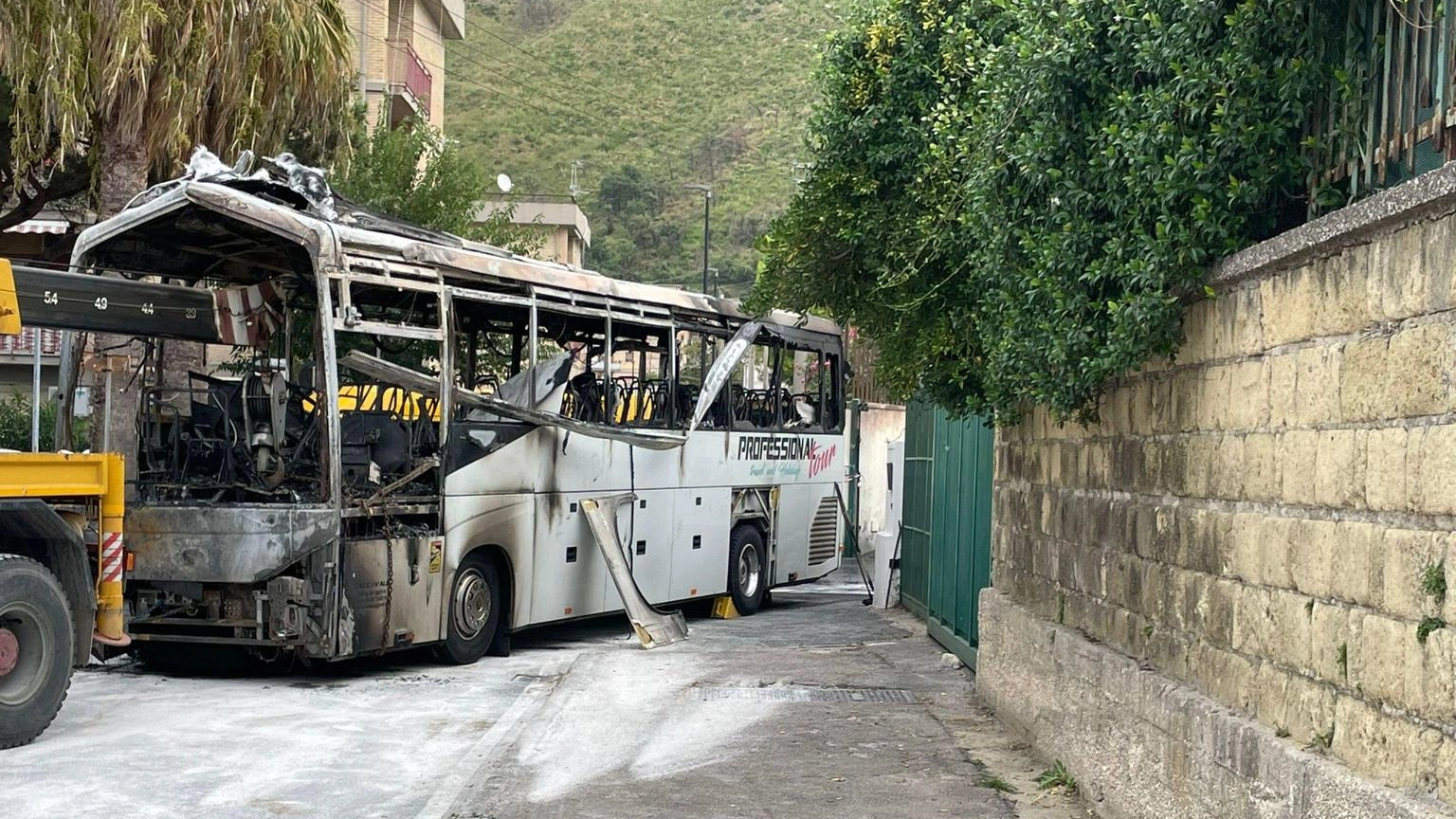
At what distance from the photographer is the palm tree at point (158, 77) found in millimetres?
16594

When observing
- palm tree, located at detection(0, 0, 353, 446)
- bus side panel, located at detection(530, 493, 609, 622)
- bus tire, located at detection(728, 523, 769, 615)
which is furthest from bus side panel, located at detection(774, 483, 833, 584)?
palm tree, located at detection(0, 0, 353, 446)

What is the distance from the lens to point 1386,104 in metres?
5.92

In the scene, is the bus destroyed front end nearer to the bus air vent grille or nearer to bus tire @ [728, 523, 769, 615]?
bus tire @ [728, 523, 769, 615]

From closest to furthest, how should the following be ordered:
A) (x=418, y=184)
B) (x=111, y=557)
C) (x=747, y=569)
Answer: (x=111, y=557) → (x=747, y=569) → (x=418, y=184)

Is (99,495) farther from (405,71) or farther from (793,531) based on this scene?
(405,71)

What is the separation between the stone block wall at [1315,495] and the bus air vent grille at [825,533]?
12677 millimetres

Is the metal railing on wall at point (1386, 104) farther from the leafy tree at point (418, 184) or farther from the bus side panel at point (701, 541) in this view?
the leafy tree at point (418, 184)

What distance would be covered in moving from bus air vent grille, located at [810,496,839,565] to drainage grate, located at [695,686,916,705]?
8500 millimetres

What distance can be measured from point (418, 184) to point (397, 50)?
928 cm

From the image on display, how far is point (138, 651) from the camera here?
1370 centimetres

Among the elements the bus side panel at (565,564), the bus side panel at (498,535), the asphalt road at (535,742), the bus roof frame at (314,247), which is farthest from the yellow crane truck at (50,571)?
the bus side panel at (565,564)

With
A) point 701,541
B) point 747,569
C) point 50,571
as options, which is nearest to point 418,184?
point 747,569

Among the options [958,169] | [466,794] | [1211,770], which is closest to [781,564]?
[958,169]

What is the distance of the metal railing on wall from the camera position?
5.39 metres
